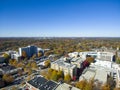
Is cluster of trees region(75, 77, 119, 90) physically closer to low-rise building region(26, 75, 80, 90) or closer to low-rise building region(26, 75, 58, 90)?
low-rise building region(26, 75, 80, 90)

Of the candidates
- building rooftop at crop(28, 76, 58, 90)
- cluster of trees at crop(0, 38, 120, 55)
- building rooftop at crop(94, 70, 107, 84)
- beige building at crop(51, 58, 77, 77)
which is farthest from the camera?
cluster of trees at crop(0, 38, 120, 55)

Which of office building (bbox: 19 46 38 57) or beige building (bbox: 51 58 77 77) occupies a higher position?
office building (bbox: 19 46 38 57)

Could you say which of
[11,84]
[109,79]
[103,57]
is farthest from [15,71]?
[103,57]

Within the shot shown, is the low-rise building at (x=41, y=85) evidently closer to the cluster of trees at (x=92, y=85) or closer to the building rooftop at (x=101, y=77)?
the cluster of trees at (x=92, y=85)

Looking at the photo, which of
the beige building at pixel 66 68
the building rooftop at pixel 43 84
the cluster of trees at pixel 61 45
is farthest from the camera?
the cluster of trees at pixel 61 45

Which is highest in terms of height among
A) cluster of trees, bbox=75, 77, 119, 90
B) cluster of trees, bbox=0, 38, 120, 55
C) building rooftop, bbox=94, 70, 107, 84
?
cluster of trees, bbox=0, 38, 120, 55

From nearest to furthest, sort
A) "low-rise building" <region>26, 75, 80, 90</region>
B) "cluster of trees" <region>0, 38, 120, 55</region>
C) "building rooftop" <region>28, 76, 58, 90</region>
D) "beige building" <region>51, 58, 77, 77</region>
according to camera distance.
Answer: "low-rise building" <region>26, 75, 80, 90</region> < "building rooftop" <region>28, 76, 58, 90</region> < "beige building" <region>51, 58, 77, 77</region> < "cluster of trees" <region>0, 38, 120, 55</region>

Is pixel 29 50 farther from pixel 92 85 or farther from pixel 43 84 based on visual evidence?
pixel 92 85

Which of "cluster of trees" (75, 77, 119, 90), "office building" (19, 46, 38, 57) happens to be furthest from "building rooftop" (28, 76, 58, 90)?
"office building" (19, 46, 38, 57)

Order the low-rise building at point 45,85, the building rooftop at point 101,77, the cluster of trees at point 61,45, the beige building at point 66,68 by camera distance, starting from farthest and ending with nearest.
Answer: the cluster of trees at point 61,45 < the beige building at point 66,68 < the building rooftop at point 101,77 < the low-rise building at point 45,85

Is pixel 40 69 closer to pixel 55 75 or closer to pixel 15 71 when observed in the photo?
pixel 15 71

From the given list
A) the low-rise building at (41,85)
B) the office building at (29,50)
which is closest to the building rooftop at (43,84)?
the low-rise building at (41,85)
